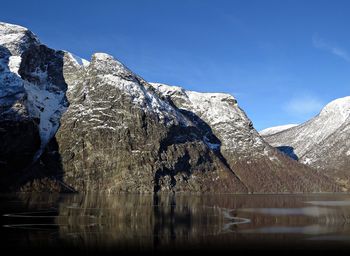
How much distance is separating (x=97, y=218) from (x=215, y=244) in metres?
42.1

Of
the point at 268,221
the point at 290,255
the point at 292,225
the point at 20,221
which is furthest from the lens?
the point at 268,221

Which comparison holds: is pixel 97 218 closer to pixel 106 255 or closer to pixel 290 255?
pixel 106 255

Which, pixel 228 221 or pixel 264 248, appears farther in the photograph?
pixel 228 221

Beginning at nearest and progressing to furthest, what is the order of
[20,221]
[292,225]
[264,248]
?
[264,248]
[20,221]
[292,225]

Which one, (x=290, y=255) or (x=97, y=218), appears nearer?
(x=290, y=255)

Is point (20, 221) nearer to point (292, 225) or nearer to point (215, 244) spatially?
point (215, 244)

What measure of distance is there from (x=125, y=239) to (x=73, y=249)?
11581 mm

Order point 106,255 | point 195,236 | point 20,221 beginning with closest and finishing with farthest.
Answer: point 106,255
point 195,236
point 20,221

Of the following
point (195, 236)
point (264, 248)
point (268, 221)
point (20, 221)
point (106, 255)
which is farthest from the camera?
point (268, 221)

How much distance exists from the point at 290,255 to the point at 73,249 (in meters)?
30.7

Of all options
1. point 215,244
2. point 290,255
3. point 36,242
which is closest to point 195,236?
point 215,244

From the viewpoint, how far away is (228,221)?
10762 cm

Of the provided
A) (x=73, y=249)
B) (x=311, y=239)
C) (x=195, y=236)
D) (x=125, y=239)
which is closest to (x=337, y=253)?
(x=311, y=239)

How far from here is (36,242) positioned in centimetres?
7100
